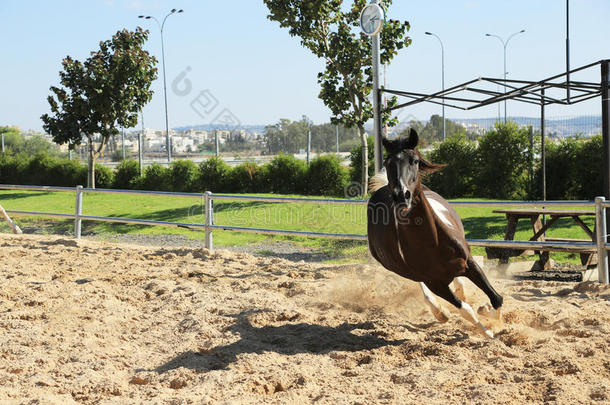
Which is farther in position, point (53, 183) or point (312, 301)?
point (53, 183)

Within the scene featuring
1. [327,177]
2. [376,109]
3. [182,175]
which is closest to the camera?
[376,109]

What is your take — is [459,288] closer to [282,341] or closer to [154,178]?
[282,341]

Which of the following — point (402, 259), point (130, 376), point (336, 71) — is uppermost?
point (336, 71)

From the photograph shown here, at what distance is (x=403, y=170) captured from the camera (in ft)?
13.7

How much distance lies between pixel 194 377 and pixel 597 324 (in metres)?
3.42

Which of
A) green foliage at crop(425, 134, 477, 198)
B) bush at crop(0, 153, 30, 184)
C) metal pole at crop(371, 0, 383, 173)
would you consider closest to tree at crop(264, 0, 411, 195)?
green foliage at crop(425, 134, 477, 198)

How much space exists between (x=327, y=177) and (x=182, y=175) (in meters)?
5.85

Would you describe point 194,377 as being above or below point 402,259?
below

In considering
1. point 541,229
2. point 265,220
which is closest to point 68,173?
point 265,220

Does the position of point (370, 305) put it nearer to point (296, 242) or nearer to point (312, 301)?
point (312, 301)

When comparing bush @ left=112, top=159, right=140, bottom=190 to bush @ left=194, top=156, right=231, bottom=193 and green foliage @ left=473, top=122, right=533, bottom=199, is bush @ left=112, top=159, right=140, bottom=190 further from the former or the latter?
green foliage @ left=473, top=122, right=533, bottom=199

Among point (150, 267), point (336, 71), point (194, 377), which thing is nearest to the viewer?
point (194, 377)

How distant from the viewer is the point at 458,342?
16.2 ft

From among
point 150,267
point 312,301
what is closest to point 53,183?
point 150,267
